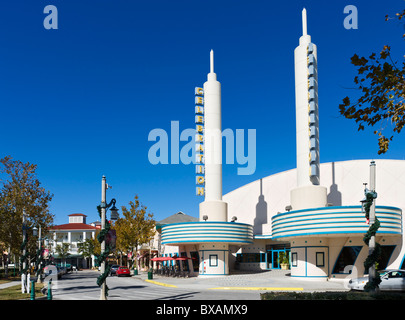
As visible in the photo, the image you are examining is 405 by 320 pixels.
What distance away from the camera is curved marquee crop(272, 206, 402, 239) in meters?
34.7

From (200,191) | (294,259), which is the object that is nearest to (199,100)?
(200,191)

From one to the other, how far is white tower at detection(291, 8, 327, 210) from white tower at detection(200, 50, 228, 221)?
10649 millimetres

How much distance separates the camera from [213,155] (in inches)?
1991

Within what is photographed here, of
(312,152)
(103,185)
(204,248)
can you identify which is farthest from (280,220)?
(103,185)

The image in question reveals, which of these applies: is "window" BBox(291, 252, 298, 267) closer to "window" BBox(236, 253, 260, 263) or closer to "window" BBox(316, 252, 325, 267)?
"window" BBox(316, 252, 325, 267)

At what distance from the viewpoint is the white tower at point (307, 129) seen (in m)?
40.2

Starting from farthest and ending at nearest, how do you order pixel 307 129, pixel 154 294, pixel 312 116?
pixel 307 129 → pixel 312 116 → pixel 154 294

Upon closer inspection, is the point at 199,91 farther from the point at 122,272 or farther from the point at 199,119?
the point at 122,272

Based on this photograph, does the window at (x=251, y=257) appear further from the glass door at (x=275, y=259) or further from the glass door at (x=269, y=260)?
the glass door at (x=275, y=259)

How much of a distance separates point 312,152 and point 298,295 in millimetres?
24919

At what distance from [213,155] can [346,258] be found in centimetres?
1910

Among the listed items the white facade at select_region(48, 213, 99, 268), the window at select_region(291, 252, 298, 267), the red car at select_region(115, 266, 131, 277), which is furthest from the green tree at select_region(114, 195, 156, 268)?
the white facade at select_region(48, 213, 99, 268)

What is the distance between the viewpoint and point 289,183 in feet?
181

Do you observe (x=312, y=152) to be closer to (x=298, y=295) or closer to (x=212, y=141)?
(x=212, y=141)
